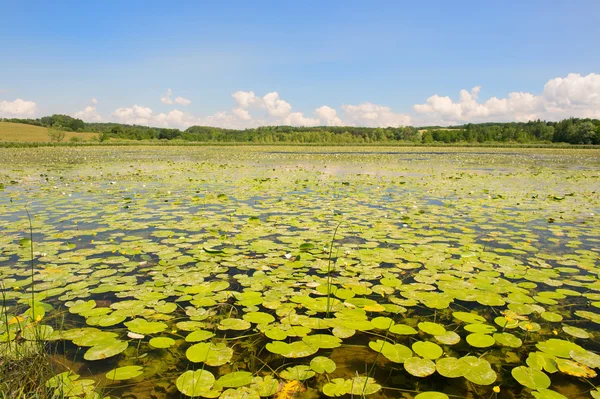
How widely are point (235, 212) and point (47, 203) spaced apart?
143 inches

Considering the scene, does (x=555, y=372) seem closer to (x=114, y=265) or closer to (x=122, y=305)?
(x=122, y=305)

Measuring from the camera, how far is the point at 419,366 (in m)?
1.83

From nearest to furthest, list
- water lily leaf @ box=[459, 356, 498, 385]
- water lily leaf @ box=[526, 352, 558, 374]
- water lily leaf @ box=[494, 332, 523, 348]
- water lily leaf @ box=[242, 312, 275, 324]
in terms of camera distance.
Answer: water lily leaf @ box=[459, 356, 498, 385] < water lily leaf @ box=[526, 352, 558, 374] < water lily leaf @ box=[494, 332, 523, 348] < water lily leaf @ box=[242, 312, 275, 324]

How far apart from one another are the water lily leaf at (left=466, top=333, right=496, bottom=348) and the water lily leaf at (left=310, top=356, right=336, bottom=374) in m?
0.89

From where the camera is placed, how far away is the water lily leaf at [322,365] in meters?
1.80

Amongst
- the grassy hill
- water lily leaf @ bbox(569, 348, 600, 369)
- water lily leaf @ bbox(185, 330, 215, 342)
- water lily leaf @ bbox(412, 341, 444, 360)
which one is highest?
the grassy hill

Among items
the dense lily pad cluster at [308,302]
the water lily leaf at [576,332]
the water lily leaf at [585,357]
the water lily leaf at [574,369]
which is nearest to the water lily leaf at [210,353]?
the dense lily pad cluster at [308,302]

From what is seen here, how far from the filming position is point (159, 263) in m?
3.43

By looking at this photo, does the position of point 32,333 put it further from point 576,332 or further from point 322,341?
point 576,332

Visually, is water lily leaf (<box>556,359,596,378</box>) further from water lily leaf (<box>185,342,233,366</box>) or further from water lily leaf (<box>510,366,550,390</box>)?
water lily leaf (<box>185,342,233,366</box>)

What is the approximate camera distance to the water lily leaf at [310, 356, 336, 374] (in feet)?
5.90

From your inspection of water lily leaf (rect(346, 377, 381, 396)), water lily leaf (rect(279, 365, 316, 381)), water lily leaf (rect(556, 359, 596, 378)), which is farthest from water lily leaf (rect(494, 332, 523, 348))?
water lily leaf (rect(279, 365, 316, 381))

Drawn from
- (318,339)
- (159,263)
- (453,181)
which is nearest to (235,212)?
(159,263)

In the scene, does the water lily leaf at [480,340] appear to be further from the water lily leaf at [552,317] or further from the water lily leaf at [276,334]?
the water lily leaf at [276,334]
